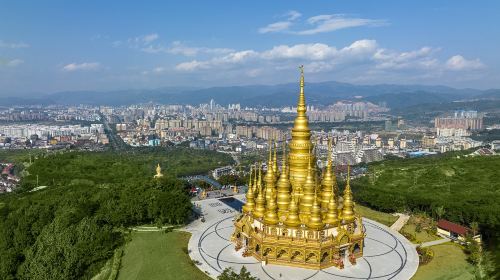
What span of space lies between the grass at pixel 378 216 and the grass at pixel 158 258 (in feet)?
46.5

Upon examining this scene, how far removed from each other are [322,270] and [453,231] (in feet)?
35.0

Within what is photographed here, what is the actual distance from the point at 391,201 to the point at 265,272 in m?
15.9

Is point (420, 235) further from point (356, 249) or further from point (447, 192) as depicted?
point (447, 192)

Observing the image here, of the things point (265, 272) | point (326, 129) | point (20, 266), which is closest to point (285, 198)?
point (265, 272)

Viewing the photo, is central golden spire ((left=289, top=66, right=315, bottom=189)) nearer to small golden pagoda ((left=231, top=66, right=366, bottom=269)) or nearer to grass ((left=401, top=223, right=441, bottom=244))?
small golden pagoda ((left=231, top=66, right=366, bottom=269))

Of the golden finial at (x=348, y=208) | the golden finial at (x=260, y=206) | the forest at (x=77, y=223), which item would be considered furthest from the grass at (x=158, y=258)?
the golden finial at (x=348, y=208)

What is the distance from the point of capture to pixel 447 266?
72.6 feet

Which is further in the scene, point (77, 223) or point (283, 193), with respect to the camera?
point (77, 223)

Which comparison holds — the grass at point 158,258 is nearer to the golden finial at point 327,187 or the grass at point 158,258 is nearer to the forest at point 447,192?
the golden finial at point 327,187

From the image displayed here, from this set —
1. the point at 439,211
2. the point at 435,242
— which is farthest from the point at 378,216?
the point at 435,242

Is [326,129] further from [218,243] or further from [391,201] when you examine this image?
[218,243]

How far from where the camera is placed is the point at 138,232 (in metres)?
28.2

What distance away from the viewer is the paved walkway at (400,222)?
28.4m

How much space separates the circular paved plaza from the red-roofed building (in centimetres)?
305
